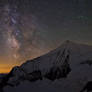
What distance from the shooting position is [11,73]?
26797 mm

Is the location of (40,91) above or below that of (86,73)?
below

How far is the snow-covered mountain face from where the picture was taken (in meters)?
18.2

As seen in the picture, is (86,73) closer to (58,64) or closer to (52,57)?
(58,64)

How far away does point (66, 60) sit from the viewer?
2155 centimetres

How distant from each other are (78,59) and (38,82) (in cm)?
607

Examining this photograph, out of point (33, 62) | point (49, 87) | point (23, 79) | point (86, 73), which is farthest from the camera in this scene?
point (33, 62)

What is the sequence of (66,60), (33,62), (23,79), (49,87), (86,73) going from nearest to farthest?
1. (86,73)
2. (49,87)
3. (66,60)
4. (23,79)
5. (33,62)

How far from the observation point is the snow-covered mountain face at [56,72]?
59.8ft

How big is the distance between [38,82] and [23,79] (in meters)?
3.21

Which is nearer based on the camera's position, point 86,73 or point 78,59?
point 86,73

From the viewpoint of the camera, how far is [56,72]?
830 inches

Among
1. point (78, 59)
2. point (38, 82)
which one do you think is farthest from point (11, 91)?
point (78, 59)

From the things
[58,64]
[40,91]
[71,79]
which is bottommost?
[40,91]

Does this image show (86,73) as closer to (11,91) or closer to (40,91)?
(40,91)
